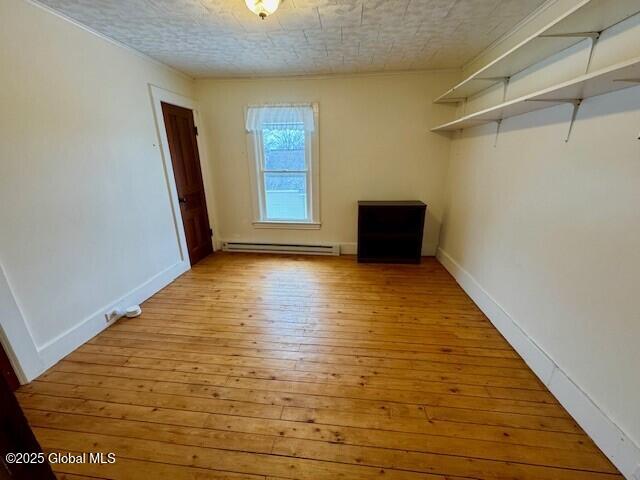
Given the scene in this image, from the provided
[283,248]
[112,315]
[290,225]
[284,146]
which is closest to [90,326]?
[112,315]

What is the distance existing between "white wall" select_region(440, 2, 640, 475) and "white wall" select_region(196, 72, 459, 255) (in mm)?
1106

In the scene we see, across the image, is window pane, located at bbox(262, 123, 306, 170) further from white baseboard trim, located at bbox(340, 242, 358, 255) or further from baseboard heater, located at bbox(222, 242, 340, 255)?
white baseboard trim, located at bbox(340, 242, 358, 255)

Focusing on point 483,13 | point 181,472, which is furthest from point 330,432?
point 483,13

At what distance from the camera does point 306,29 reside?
2.19 m

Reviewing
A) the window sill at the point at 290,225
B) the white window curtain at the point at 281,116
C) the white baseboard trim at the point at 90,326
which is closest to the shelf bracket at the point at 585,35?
the white window curtain at the point at 281,116

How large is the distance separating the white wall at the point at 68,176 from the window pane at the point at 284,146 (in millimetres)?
1404

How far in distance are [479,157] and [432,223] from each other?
4.00ft

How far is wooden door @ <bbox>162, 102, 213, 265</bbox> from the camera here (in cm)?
318

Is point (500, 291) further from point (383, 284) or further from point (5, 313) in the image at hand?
point (5, 313)

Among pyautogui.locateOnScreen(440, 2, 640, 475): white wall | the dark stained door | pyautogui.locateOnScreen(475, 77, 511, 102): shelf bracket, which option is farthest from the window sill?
the dark stained door

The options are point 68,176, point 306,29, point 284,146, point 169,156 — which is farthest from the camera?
point 284,146

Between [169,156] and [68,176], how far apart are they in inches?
46.9

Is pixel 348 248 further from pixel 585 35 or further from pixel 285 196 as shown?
pixel 585 35

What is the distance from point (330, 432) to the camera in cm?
144
